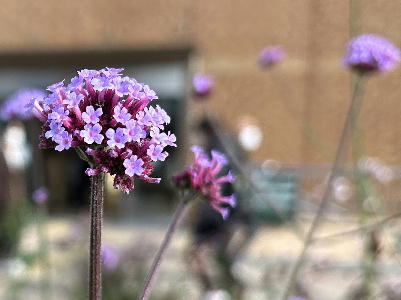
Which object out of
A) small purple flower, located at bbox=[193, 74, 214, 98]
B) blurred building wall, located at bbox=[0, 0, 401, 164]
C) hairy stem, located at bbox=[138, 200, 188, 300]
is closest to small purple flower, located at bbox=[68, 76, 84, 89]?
hairy stem, located at bbox=[138, 200, 188, 300]

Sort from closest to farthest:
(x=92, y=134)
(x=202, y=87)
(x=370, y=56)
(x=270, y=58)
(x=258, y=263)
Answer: (x=92, y=134)
(x=370, y=56)
(x=202, y=87)
(x=270, y=58)
(x=258, y=263)

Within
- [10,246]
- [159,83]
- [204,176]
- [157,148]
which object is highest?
[157,148]

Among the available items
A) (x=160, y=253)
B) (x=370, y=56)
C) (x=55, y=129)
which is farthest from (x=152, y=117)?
(x=370, y=56)

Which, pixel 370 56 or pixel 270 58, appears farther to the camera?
pixel 270 58

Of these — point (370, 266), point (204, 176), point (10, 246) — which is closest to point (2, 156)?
point (10, 246)

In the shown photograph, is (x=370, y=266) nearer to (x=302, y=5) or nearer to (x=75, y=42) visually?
(x=302, y=5)

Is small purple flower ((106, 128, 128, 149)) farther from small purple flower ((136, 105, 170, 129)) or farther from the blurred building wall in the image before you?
the blurred building wall

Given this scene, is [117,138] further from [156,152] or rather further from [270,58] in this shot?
[270,58]
